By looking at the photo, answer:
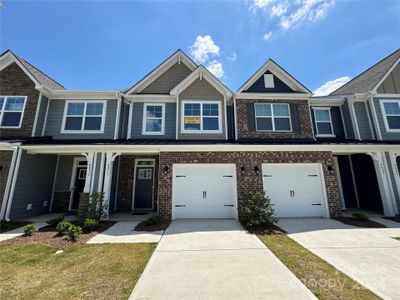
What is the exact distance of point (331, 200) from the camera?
9.15 m

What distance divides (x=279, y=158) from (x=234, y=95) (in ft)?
15.1

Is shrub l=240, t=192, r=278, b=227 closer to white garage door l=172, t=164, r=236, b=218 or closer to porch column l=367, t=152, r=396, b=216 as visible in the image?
white garage door l=172, t=164, r=236, b=218

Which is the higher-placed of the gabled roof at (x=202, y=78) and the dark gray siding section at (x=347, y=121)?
the gabled roof at (x=202, y=78)

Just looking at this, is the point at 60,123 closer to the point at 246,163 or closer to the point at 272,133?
the point at 246,163

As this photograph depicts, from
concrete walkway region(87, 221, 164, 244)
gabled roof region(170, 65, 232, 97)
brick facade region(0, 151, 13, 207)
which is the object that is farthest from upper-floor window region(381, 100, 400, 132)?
brick facade region(0, 151, 13, 207)

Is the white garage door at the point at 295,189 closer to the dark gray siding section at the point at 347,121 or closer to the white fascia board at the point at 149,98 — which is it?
the dark gray siding section at the point at 347,121

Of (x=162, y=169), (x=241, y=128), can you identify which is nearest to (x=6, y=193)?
(x=162, y=169)

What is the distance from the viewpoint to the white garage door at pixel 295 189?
924cm

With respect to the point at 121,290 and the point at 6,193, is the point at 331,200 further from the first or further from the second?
the point at 6,193

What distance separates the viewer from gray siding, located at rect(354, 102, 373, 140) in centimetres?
1168

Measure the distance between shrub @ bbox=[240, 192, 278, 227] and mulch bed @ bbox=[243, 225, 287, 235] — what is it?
0.16 meters

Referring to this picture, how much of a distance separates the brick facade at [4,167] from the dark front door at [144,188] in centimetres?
577

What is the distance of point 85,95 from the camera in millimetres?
11461

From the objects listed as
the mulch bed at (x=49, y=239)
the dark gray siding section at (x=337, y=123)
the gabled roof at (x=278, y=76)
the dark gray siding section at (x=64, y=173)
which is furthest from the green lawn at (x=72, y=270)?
the dark gray siding section at (x=337, y=123)
